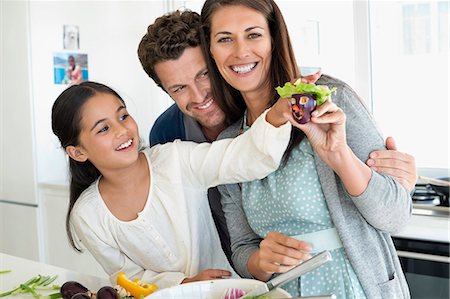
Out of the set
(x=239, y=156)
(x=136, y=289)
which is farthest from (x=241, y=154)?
(x=136, y=289)

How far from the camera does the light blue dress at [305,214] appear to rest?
1270 mm

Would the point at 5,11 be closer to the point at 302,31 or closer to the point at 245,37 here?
the point at 302,31

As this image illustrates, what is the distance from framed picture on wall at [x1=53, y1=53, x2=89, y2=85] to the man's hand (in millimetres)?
2634

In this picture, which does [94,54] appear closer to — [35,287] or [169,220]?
[169,220]

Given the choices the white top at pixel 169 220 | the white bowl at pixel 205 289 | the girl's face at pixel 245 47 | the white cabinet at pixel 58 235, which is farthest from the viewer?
the white cabinet at pixel 58 235

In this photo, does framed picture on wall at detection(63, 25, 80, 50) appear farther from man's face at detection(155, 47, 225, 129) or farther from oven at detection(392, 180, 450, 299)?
oven at detection(392, 180, 450, 299)

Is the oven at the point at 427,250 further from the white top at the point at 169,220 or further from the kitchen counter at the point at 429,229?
the white top at the point at 169,220

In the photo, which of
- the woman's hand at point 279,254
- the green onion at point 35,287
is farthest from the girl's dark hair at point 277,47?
the green onion at point 35,287

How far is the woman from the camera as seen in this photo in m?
1.16

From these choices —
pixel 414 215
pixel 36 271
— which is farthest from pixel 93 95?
pixel 414 215

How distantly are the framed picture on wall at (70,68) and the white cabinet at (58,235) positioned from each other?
0.66 meters

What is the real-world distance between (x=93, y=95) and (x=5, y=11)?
2225 mm

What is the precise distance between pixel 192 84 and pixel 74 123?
1.08 feet

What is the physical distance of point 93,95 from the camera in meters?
1.53
